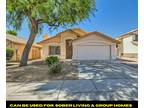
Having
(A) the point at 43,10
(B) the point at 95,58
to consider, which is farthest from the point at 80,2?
(B) the point at 95,58

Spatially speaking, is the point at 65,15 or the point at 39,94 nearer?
the point at 39,94

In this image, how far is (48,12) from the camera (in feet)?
55.8

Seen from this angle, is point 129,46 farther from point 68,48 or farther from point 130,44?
point 68,48

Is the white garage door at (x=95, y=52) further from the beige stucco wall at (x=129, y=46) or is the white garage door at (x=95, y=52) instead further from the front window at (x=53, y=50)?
the beige stucco wall at (x=129, y=46)

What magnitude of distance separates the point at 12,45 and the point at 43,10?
13.2 m

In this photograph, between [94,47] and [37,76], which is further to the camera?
[94,47]

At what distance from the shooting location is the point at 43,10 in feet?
53.5

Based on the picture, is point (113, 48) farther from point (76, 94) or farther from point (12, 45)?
point (76, 94)

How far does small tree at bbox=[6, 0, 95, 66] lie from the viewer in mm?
15883

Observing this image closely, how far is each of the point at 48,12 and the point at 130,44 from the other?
22.7 metres

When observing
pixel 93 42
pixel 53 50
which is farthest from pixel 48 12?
pixel 53 50

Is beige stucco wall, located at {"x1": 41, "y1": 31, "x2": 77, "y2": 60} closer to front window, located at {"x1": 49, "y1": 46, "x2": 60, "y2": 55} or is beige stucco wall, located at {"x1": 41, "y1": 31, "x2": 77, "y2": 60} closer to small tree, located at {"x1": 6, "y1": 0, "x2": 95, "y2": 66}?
front window, located at {"x1": 49, "y1": 46, "x2": 60, "y2": 55}

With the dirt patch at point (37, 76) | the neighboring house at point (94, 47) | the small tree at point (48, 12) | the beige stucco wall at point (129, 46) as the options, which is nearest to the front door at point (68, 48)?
the neighboring house at point (94, 47)

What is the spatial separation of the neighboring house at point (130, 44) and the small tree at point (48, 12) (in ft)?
53.7
